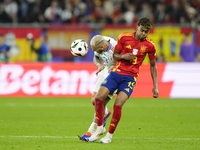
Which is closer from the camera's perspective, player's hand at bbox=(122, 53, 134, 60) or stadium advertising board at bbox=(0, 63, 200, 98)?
player's hand at bbox=(122, 53, 134, 60)

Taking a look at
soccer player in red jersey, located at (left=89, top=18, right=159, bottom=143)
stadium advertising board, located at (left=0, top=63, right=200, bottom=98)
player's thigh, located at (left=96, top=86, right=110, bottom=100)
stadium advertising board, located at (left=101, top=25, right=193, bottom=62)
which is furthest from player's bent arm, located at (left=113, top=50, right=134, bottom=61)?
stadium advertising board, located at (left=101, top=25, right=193, bottom=62)

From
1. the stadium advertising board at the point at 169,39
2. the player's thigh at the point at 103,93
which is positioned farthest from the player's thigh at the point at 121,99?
the stadium advertising board at the point at 169,39

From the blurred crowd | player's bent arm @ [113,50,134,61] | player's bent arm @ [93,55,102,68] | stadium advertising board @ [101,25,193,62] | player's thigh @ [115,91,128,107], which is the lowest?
stadium advertising board @ [101,25,193,62]

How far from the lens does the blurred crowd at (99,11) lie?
19016mm

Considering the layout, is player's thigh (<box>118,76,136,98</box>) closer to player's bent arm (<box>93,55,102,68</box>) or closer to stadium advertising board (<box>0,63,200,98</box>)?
player's bent arm (<box>93,55,102,68</box>)

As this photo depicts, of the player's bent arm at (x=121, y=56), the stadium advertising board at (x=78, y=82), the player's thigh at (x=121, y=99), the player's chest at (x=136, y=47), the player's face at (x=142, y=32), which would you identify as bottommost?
the stadium advertising board at (x=78, y=82)

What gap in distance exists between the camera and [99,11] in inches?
774

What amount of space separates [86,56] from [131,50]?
10.9 metres

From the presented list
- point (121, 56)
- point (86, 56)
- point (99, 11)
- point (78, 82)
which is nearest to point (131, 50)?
point (121, 56)

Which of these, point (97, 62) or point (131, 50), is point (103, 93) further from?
point (97, 62)

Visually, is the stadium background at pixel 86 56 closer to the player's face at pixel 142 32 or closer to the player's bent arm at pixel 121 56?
the player's bent arm at pixel 121 56

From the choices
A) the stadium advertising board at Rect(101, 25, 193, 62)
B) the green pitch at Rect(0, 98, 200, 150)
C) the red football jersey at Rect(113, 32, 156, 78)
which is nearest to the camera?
the green pitch at Rect(0, 98, 200, 150)

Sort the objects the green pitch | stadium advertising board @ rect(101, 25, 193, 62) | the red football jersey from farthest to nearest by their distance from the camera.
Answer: stadium advertising board @ rect(101, 25, 193, 62)
the red football jersey
the green pitch

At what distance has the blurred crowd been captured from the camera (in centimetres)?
1902
